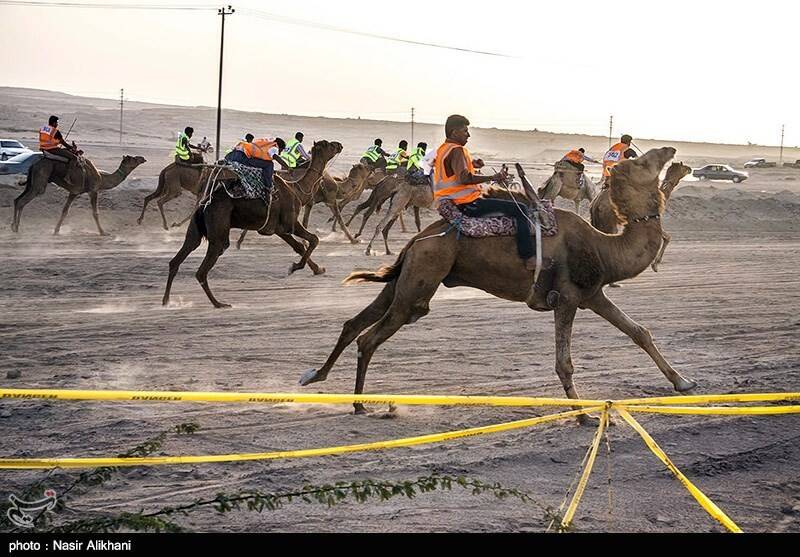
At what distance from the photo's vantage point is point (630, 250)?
982 cm

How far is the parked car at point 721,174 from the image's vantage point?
226 ft

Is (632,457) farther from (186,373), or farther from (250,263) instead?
(250,263)

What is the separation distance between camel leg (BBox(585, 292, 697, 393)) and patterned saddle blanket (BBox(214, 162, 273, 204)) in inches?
304

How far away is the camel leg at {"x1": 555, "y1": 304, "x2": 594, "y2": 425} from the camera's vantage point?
923 centimetres

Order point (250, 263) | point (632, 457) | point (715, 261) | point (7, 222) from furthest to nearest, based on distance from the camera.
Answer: point (7, 222) < point (715, 261) < point (250, 263) < point (632, 457)

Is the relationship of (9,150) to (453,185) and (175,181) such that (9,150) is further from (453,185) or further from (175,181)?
(453,185)

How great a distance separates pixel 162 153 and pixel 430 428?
68.0 metres

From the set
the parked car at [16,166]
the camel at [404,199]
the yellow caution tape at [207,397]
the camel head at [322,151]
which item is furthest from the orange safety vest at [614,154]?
the parked car at [16,166]

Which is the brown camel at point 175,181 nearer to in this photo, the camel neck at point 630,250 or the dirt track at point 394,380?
the dirt track at point 394,380

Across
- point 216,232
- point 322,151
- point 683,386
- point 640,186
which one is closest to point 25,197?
point 322,151

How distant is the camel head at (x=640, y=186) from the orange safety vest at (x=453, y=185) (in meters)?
1.34

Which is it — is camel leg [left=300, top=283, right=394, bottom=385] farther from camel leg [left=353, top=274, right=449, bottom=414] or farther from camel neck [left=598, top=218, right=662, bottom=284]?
camel neck [left=598, top=218, right=662, bottom=284]

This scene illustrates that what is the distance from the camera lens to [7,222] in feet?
93.0
